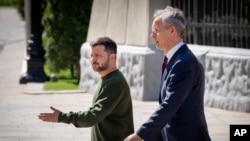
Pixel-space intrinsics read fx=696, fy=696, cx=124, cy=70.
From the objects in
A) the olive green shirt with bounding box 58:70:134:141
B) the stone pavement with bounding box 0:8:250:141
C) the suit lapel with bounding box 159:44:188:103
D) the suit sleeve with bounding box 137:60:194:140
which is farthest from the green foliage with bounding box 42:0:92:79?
the suit sleeve with bounding box 137:60:194:140

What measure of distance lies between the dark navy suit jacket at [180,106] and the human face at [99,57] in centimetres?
50

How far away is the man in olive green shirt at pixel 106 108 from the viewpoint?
4.84m

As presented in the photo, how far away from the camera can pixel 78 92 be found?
1402 cm

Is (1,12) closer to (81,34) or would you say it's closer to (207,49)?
(81,34)

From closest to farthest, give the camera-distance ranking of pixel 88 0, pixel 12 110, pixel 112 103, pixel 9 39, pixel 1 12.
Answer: pixel 112 103
pixel 12 110
pixel 88 0
pixel 9 39
pixel 1 12

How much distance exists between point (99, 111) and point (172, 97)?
0.67 m

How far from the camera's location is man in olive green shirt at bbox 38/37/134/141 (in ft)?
15.9

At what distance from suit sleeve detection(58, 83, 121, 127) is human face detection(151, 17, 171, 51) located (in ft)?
1.81

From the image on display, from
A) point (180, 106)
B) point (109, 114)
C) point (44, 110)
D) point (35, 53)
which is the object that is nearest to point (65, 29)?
point (35, 53)

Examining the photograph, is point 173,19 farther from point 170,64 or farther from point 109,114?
point 109,114

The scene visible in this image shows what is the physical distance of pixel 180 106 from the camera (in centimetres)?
444

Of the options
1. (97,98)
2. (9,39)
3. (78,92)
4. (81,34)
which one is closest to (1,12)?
(9,39)

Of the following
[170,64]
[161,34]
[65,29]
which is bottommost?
[65,29]

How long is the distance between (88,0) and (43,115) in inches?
541
